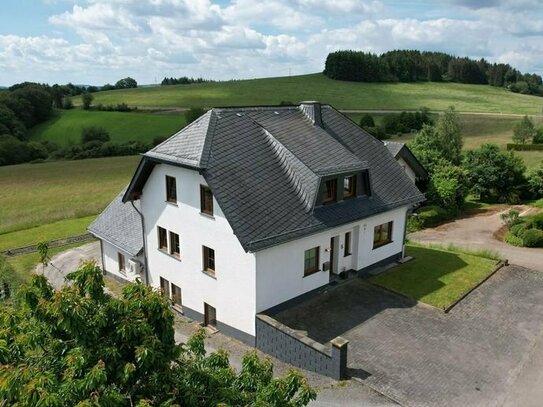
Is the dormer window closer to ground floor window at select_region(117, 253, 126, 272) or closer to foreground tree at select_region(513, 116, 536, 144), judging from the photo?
ground floor window at select_region(117, 253, 126, 272)

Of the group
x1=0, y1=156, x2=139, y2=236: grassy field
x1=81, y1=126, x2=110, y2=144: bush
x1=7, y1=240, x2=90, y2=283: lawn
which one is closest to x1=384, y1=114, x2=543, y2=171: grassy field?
x1=0, y1=156, x2=139, y2=236: grassy field

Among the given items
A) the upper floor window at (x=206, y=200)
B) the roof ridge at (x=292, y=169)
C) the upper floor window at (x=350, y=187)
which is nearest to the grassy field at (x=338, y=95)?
the upper floor window at (x=350, y=187)

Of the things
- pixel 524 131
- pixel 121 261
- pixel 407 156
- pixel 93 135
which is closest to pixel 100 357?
pixel 121 261

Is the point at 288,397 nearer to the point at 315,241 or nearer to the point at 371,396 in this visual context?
the point at 371,396

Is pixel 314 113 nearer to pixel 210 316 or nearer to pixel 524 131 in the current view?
pixel 210 316

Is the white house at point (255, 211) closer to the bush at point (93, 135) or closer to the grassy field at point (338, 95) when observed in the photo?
the bush at point (93, 135)

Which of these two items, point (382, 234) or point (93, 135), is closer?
point (382, 234)
